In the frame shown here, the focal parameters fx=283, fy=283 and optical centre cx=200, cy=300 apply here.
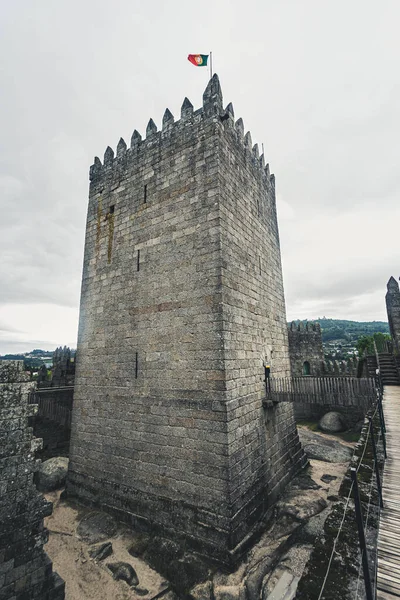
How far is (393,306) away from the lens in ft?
60.1

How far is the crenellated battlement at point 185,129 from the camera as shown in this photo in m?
8.42

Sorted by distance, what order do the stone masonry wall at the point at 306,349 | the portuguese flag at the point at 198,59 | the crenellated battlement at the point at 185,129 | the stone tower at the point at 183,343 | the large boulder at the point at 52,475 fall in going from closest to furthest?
the stone tower at the point at 183,343
the crenellated battlement at the point at 185,129
the portuguese flag at the point at 198,59
the large boulder at the point at 52,475
the stone masonry wall at the point at 306,349

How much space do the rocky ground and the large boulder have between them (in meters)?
1.36

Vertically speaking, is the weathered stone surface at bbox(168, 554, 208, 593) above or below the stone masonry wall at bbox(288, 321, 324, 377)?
below

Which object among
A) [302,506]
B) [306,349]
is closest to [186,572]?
[302,506]

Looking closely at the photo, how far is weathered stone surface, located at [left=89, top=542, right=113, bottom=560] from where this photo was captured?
21.3 feet

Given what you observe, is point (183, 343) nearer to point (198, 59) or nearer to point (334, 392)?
point (334, 392)

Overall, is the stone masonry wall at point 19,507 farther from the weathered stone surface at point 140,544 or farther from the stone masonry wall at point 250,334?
the stone masonry wall at point 250,334

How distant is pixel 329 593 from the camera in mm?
3250

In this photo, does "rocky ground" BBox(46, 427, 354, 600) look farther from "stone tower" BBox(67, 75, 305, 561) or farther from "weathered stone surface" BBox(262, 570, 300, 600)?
"stone tower" BBox(67, 75, 305, 561)

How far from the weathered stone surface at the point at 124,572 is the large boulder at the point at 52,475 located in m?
4.56

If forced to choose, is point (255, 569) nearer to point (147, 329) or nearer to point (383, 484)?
point (383, 484)

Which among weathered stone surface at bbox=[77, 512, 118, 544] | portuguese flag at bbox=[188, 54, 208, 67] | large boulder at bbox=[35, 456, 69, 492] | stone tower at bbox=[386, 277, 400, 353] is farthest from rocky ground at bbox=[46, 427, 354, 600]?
portuguese flag at bbox=[188, 54, 208, 67]

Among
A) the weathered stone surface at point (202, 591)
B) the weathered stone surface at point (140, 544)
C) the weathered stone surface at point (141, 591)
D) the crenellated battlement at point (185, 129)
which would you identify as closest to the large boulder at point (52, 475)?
the weathered stone surface at point (140, 544)
